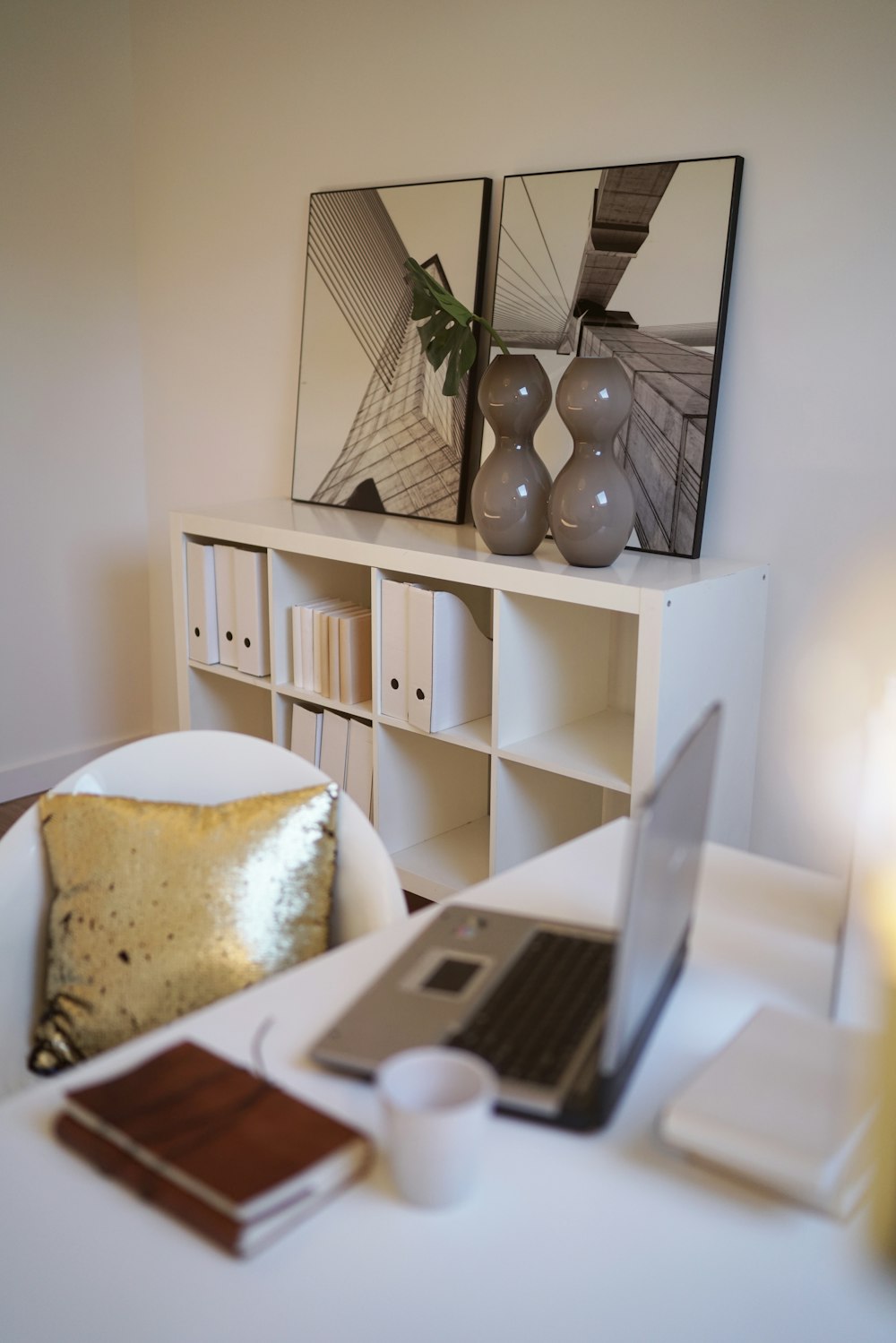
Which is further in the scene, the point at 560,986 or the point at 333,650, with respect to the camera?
the point at 333,650

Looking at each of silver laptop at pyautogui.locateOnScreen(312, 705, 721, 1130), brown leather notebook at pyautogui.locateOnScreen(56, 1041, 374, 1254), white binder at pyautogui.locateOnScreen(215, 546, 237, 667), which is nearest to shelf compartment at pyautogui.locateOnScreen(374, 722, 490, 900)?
white binder at pyautogui.locateOnScreen(215, 546, 237, 667)

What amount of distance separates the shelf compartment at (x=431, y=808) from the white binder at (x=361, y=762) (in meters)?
0.05

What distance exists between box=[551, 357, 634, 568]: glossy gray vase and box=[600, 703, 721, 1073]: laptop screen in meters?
1.18

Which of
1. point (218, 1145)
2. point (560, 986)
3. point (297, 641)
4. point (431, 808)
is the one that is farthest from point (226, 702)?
point (218, 1145)

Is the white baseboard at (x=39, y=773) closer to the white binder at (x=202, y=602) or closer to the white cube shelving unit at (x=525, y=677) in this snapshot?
the white binder at (x=202, y=602)

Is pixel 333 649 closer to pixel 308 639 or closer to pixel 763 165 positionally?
pixel 308 639

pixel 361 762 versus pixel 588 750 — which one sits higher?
pixel 588 750

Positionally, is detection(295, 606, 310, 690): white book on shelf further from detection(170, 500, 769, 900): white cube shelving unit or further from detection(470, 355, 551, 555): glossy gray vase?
detection(470, 355, 551, 555): glossy gray vase

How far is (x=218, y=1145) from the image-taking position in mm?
842

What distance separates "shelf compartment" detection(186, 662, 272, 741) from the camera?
307 centimetres

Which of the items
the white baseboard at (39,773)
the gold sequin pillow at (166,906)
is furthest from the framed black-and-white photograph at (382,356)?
the gold sequin pillow at (166,906)

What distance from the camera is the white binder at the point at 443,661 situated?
7.97ft

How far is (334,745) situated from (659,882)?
Result: 1.95 m

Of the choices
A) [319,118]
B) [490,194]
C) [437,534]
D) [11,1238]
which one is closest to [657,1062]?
[11,1238]
